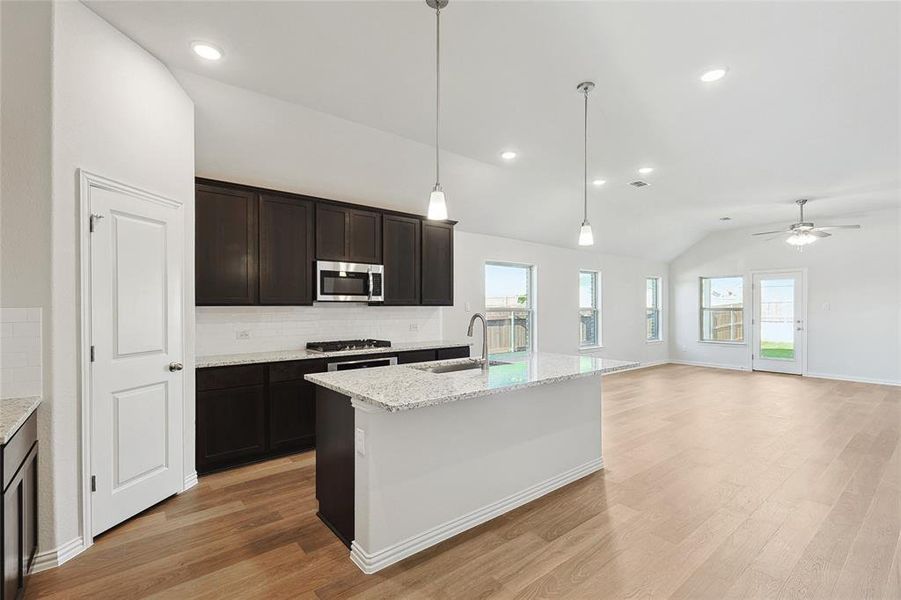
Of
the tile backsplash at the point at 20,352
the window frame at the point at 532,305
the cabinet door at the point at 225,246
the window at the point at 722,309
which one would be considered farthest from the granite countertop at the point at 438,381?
the window at the point at 722,309

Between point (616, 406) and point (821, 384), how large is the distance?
433 cm

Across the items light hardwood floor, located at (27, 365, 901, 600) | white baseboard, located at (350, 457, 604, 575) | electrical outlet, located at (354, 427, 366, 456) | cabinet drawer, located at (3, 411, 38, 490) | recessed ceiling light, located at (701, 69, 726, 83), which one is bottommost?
light hardwood floor, located at (27, 365, 901, 600)

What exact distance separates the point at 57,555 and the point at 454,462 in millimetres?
2120

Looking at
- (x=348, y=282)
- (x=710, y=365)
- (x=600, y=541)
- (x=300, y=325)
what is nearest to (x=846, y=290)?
(x=710, y=365)

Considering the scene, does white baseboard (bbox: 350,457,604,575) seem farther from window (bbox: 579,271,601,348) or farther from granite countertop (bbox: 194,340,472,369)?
window (bbox: 579,271,601,348)

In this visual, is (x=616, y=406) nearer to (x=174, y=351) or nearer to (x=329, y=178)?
(x=329, y=178)

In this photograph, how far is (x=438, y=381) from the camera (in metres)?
2.49

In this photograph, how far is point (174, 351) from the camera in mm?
2980

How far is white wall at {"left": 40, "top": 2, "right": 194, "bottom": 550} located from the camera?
7.30 feet

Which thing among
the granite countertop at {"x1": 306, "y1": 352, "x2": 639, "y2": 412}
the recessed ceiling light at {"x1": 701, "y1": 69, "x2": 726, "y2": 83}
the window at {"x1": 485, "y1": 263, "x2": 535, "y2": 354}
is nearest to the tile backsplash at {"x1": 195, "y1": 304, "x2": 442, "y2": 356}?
the window at {"x1": 485, "y1": 263, "x2": 535, "y2": 354}

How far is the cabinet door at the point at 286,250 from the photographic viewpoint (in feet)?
12.9

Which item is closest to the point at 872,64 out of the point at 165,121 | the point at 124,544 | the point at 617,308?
the point at 165,121

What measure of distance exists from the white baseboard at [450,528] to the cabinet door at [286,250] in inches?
97.8

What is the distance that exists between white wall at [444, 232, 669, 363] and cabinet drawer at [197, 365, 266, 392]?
2.68m
